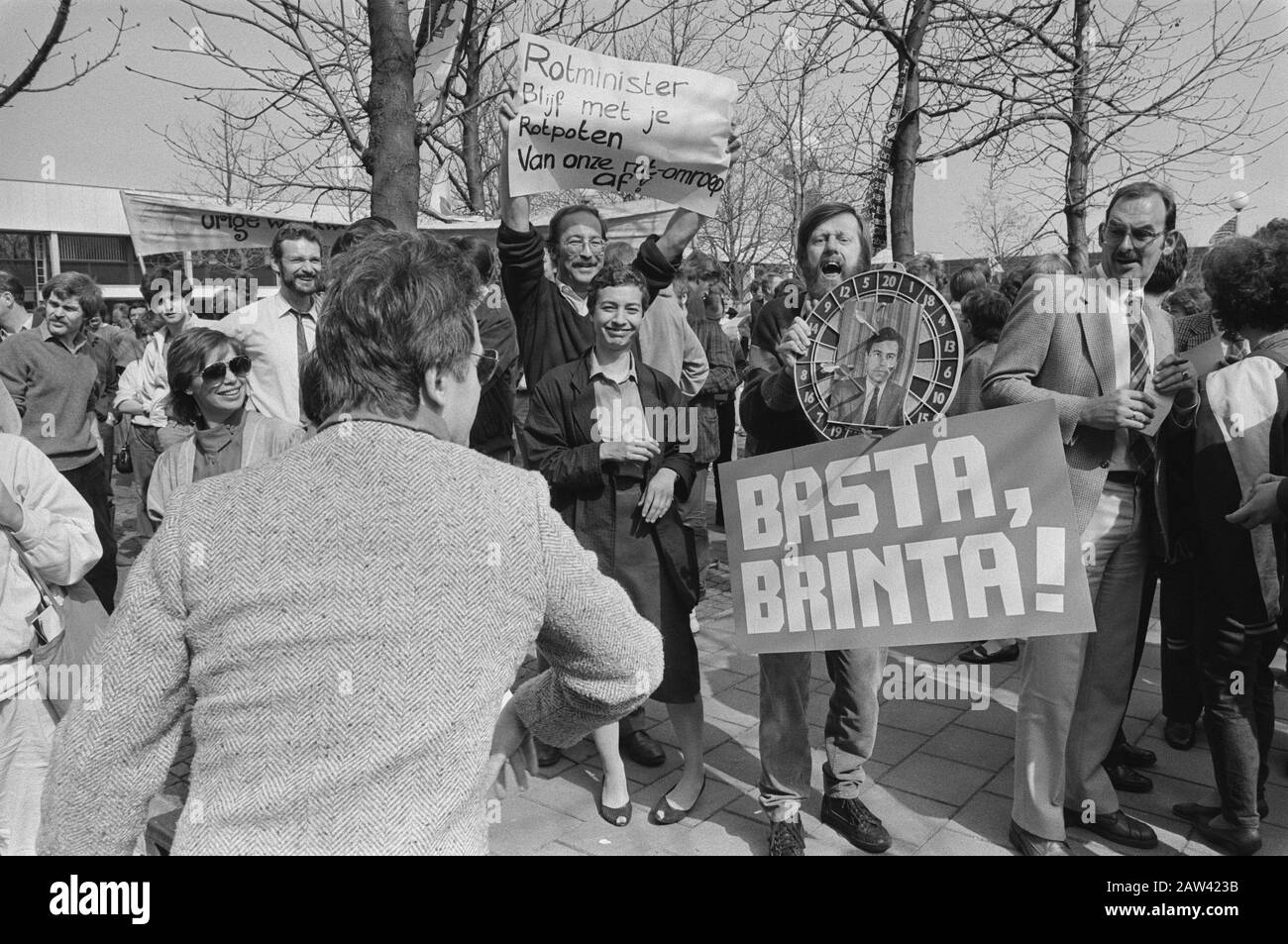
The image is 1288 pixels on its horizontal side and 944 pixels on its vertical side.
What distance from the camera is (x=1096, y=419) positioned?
3.19 meters

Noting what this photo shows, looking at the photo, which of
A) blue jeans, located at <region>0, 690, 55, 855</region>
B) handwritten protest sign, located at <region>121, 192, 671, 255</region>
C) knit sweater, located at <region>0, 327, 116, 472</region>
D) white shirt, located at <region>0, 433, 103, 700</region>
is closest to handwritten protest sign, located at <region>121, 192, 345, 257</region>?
handwritten protest sign, located at <region>121, 192, 671, 255</region>

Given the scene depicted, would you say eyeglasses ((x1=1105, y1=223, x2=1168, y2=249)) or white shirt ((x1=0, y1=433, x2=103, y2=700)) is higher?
eyeglasses ((x1=1105, y1=223, x2=1168, y2=249))

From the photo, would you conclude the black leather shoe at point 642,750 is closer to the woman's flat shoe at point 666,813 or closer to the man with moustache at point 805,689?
the woman's flat shoe at point 666,813

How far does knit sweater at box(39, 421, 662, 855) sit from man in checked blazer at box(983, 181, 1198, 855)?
8.05ft

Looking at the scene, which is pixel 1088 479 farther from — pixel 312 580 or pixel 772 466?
pixel 312 580

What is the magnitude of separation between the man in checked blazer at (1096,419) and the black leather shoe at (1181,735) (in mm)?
1039

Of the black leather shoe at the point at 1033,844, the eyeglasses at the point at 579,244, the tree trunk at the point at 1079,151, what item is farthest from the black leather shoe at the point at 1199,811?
the tree trunk at the point at 1079,151

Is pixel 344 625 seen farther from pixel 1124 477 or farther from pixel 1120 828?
pixel 1120 828

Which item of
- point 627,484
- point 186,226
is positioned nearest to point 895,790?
point 627,484

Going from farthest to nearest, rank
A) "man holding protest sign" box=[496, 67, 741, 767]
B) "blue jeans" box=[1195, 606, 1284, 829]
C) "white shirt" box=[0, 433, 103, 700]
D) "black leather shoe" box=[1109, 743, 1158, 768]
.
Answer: "black leather shoe" box=[1109, 743, 1158, 768]
"man holding protest sign" box=[496, 67, 741, 767]
"blue jeans" box=[1195, 606, 1284, 829]
"white shirt" box=[0, 433, 103, 700]

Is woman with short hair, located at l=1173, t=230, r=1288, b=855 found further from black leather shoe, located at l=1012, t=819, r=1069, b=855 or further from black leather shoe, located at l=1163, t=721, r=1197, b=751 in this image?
black leather shoe, located at l=1163, t=721, r=1197, b=751

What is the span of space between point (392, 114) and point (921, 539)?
3.72 m

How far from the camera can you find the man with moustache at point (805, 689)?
3.42 meters

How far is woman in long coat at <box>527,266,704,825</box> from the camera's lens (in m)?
3.75
